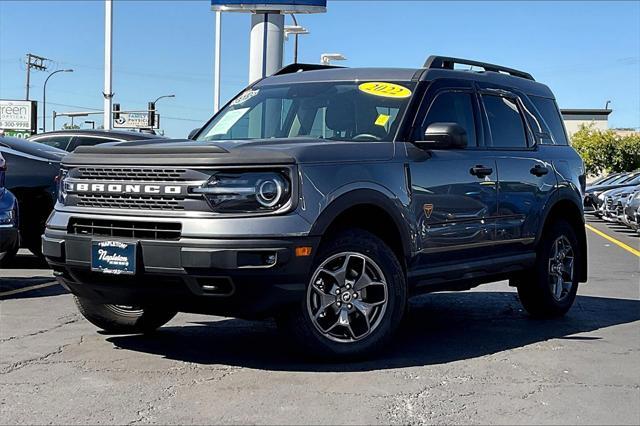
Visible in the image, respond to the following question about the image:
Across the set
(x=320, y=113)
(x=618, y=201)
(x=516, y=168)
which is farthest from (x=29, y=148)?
(x=618, y=201)

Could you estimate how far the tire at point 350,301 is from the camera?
16.8ft

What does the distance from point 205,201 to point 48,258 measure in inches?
48.9

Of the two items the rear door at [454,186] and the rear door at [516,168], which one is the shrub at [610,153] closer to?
the rear door at [516,168]

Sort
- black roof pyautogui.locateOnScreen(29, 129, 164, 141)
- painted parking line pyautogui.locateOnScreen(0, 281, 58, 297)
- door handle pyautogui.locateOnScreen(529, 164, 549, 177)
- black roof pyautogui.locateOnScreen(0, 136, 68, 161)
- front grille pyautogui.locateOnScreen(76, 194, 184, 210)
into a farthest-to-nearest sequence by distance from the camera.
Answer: black roof pyautogui.locateOnScreen(29, 129, 164, 141) → black roof pyautogui.locateOnScreen(0, 136, 68, 161) → painted parking line pyautogui.locateOnScreen(0, 281, 58, 297) → door handle pyautogui.locateOnScreen(529, 164, 549, 177) → front grille pyautogui.locateOnScreen(76, 194, 184, 210)

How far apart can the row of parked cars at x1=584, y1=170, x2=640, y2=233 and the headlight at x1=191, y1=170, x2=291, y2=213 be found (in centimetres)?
1445

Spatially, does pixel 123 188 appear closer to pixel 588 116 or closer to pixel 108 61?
pixel 108 61

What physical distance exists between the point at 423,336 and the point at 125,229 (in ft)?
8.29

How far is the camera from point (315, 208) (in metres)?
4.98

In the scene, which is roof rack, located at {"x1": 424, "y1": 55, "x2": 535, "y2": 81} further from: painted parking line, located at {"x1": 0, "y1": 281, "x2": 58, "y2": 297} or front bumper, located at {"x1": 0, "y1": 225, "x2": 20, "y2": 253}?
painted parking line, located at {"x1": 0, "y1": 281, "x2": 58, "y2": 297}

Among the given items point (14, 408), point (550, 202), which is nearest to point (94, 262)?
point (14, 408)

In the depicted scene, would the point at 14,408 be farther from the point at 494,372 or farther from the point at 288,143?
the point at 494,372

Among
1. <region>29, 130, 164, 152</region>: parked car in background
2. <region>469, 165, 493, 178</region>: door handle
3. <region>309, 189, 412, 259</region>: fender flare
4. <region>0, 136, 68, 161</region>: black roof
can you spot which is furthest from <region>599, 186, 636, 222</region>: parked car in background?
<region>309, 189, 412, 259</region>: fender flare

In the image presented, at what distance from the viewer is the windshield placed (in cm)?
596

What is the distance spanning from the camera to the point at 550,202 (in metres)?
7.29
